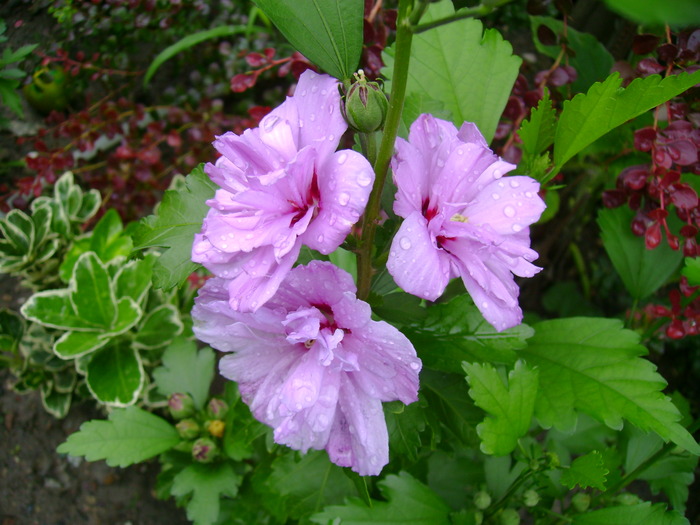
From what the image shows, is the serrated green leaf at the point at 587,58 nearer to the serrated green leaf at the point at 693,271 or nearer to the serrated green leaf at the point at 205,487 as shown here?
the serrated green leaf at the point at 693,271

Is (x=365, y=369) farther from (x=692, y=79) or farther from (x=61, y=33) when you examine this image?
(x=61, y=33)

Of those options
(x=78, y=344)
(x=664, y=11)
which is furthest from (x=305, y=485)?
(x=664, y=11)

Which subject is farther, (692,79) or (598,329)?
(598,329)

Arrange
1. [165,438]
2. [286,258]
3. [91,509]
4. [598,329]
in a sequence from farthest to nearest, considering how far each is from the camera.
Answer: [91,509], [165,438], [598,329], [286,258]

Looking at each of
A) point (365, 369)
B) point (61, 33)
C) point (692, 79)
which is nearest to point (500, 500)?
point (365, 369)

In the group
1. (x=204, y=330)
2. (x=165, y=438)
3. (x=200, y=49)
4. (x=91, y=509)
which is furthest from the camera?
(x=200, y=49)

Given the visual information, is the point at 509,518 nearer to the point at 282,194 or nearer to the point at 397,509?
the point at 397,509
